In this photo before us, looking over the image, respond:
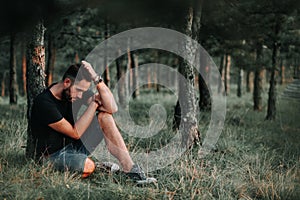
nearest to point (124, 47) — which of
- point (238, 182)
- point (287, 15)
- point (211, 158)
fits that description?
point (287, 15)

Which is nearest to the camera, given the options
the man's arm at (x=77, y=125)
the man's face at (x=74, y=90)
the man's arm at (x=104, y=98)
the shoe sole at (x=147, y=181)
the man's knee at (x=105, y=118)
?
the shoe sole at (x=147, y=181)

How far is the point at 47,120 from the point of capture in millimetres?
4125

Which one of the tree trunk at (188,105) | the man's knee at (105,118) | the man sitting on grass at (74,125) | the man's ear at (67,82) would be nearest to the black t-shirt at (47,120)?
the man sitting on grass at (74,125)

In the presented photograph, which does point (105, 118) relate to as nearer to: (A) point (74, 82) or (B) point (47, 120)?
(A) point (74, 82)

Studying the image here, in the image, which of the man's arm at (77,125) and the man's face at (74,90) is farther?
the man's face at (74,90)

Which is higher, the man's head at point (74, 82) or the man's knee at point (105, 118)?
the man's head at point (74, 82)

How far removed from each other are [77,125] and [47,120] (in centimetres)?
37

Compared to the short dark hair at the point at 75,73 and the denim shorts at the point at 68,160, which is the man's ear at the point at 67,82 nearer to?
the short dark hair at the point at 75,73

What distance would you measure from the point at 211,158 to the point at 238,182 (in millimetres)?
1186

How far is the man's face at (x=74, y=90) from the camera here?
4289 mm

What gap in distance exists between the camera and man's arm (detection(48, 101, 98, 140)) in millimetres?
4176

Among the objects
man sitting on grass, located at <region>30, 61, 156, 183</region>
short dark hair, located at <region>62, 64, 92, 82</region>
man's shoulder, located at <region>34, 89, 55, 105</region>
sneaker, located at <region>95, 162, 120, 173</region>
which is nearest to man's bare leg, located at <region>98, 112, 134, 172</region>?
man sitting on grass, located at <region>30, 61, 156, 183</region>

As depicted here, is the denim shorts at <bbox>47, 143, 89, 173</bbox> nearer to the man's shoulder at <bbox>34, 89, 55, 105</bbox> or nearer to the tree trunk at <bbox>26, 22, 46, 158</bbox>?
the man's shoulder at <bbox>34, 89, 55, 105</bbox>

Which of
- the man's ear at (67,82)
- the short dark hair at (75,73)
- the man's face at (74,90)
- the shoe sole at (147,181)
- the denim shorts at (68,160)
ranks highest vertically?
the short dark hair at (75,73)
